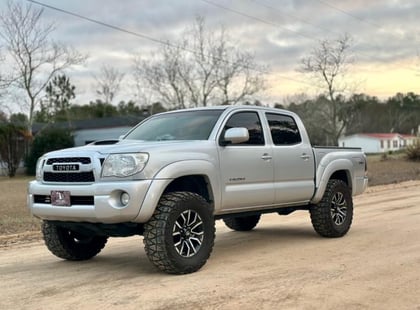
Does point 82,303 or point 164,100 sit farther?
point 164,100

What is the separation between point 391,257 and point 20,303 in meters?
4.44

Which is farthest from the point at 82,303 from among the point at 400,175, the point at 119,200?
the point at 400,175

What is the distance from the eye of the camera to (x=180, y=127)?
24.2ft

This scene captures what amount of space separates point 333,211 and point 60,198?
4.43 meters

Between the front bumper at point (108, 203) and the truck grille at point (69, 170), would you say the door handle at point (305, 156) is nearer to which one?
the front bumper at point (108, 203)

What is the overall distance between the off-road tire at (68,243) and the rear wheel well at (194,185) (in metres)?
1.62

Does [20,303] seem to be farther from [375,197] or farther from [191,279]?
[375,197]

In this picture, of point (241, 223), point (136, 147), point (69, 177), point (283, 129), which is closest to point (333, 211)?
point (283, 129)

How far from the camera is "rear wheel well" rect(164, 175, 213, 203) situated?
261 inches

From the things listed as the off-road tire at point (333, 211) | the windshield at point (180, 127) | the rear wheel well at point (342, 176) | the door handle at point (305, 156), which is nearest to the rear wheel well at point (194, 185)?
the windshield at point (180, 127)

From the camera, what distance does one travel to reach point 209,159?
6.70m

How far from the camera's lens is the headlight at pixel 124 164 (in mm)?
6031

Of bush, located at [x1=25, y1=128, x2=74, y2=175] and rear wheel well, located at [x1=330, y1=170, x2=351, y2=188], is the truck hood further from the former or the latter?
bush, located at [x1=25, y1=128, x2=74, y2=175]

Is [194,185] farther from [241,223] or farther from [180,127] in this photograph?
[241,223]
